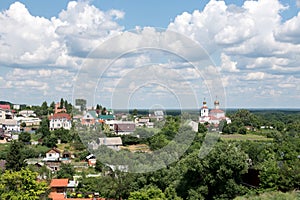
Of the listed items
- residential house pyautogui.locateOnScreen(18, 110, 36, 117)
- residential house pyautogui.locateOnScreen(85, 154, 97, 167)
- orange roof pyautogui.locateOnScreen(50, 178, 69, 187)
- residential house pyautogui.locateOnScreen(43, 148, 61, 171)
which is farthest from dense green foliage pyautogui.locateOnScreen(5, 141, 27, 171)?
residential house pyautogui.locateOnScreen(18, 110, 36, 117)

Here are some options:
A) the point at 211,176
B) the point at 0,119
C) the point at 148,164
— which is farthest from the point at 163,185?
the point at 0,119

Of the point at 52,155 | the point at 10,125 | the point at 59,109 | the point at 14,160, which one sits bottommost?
the point at 52,155

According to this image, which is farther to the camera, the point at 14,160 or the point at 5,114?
the point at 5,114

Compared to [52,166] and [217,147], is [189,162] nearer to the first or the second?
[217,147]

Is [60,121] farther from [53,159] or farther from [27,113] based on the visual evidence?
[27,113]

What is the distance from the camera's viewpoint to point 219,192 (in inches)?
359

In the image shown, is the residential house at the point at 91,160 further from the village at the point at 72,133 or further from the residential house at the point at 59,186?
the residential house at the point at 59,186

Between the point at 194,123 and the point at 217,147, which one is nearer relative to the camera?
the point at 217,147

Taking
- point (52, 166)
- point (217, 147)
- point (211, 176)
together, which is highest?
point (217, 147)

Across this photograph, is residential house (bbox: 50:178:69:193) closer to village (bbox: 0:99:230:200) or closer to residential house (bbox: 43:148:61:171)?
village (bbox: 0:99:230:200)

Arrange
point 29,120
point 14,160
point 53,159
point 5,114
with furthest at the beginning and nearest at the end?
point 5,114
point 29,120
point 53,159
point 14,160

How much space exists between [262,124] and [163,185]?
109ft

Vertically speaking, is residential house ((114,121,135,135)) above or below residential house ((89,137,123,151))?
above

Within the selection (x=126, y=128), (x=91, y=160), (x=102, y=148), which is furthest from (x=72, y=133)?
(x=102, y=148)
